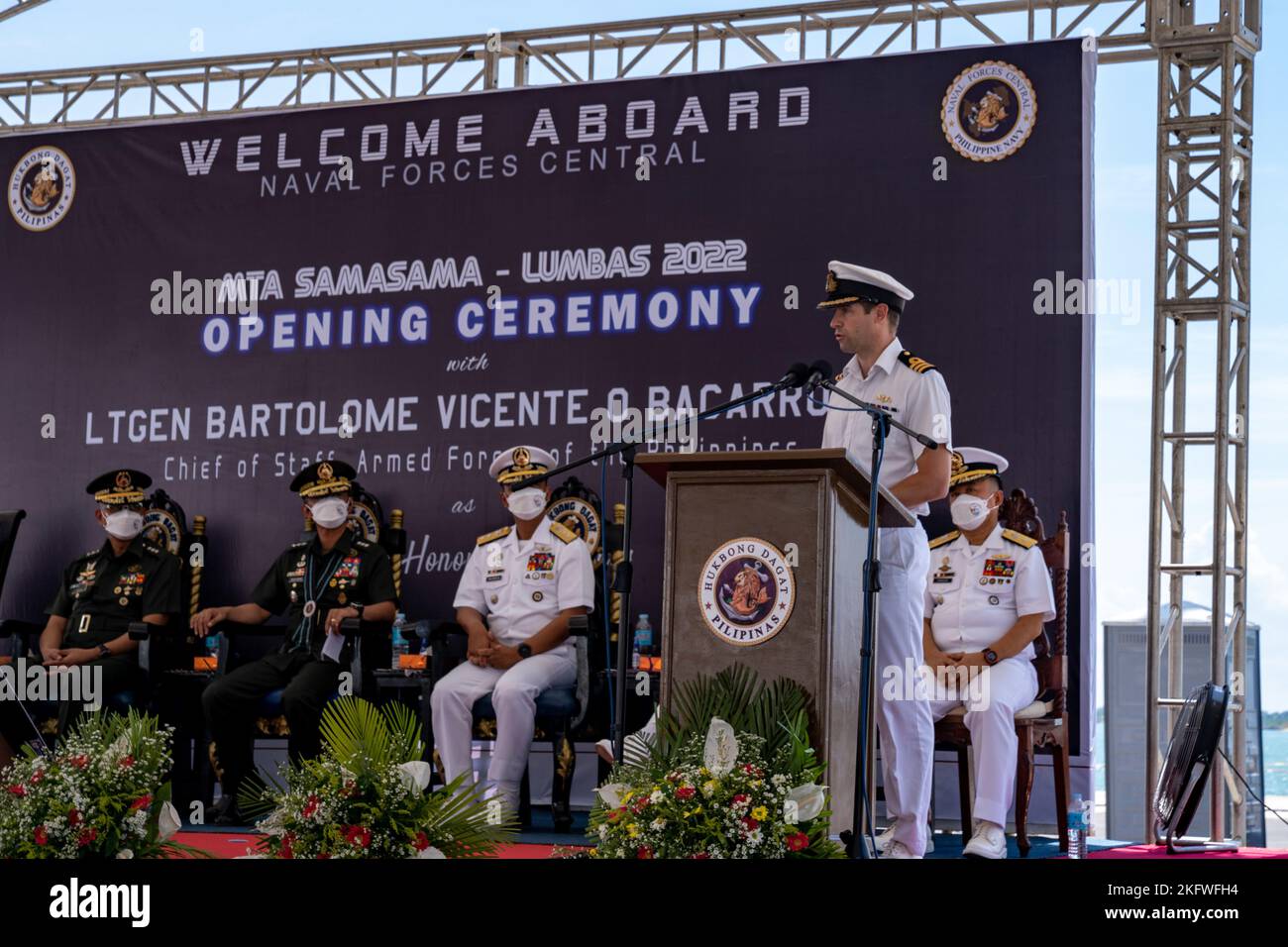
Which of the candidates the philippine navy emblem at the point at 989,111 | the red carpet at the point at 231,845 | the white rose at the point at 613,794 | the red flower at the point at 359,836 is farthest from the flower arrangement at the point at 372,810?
the philippine navy emblem at the point at 989,111

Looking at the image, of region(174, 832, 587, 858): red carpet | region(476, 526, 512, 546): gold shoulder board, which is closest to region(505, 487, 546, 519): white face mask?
region(476, 526, 512, 546): gold shoulder board

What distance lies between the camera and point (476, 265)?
6984mm

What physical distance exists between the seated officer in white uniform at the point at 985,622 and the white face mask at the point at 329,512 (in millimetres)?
2486

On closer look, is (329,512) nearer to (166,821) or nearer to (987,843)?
(987,843)

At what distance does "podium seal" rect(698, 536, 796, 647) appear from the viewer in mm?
3238

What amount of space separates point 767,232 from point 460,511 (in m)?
1.83

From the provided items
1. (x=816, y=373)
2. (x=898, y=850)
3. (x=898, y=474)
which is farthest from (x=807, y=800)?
(x=898, y=474)

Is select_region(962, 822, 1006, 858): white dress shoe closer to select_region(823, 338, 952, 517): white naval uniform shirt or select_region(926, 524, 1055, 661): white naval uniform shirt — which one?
select_region(926, 524, 1055, 661): white naval uniform shirt

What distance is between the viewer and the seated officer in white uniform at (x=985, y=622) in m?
5.08

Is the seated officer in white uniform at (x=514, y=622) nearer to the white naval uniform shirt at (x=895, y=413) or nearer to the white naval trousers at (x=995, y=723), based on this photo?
the white naval trousers at (x=995, y=723)

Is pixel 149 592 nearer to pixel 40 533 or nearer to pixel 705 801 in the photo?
pixel 40 533

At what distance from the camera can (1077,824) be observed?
220 inches

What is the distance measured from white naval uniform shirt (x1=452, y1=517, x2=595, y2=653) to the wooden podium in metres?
2.55

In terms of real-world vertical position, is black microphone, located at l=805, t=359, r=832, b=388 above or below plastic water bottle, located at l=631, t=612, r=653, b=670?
above
